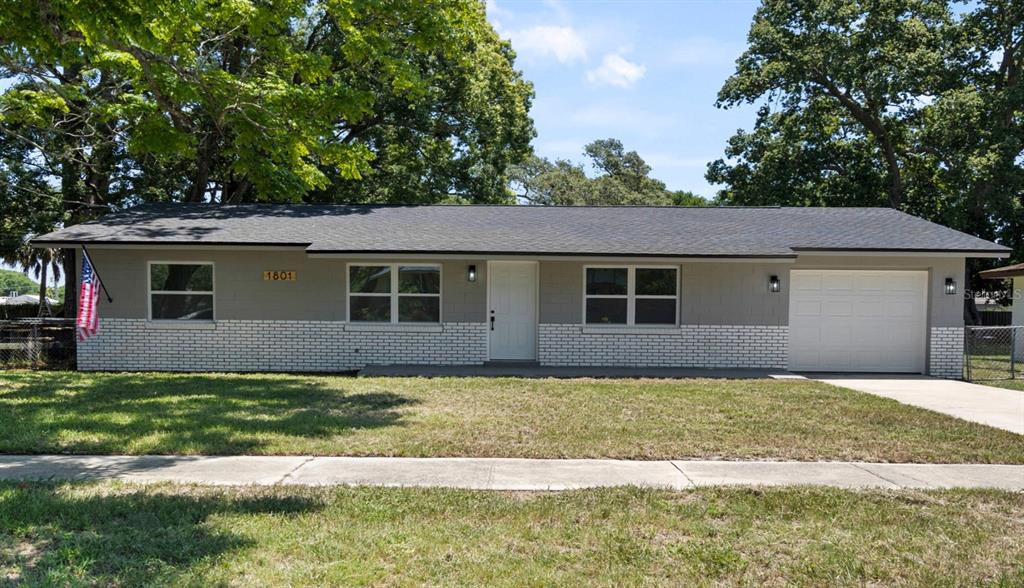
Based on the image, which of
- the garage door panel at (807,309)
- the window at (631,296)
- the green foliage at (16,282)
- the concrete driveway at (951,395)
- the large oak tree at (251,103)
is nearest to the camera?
the concrete driveway at (951,395)

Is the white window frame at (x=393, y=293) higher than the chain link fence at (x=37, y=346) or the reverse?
higher

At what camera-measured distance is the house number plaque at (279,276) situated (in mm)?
14133

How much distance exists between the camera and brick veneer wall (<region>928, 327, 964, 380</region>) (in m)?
14.2

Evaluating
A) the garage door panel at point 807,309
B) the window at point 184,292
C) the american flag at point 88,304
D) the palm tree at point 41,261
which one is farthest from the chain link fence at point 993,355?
the palm tree at point 41,261

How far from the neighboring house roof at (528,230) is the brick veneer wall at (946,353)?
72.1 inches

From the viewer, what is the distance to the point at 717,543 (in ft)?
15.3

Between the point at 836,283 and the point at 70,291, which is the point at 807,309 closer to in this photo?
the point at 836,283

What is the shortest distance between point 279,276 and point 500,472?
9.28 metres

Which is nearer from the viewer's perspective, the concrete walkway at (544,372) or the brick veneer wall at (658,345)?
the concrete walkway at (544,372)

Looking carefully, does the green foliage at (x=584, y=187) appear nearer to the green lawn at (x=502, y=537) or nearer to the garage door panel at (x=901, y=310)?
the garage door panel at (x=901, y=310)

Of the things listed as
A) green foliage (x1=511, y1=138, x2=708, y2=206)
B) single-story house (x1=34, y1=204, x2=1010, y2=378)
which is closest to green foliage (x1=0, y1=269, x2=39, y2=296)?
green foliage (x1=511, y1=138, x2=708, y2=206)

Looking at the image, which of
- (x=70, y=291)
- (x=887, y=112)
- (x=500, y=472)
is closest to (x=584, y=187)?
(x=887, y=112)

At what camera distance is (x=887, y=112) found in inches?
1032

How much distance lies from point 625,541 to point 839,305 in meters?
11.8
